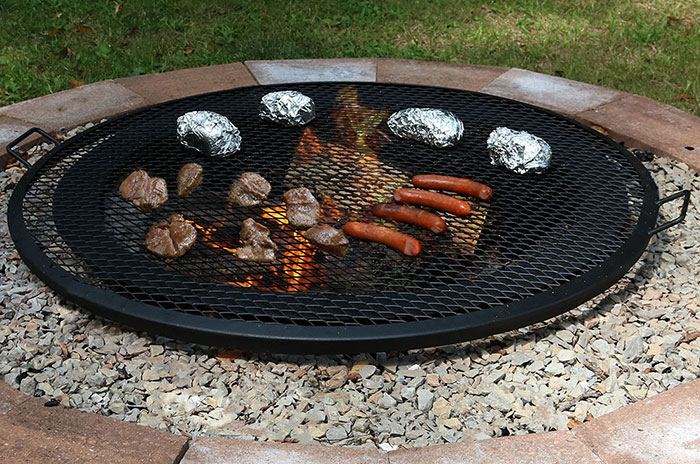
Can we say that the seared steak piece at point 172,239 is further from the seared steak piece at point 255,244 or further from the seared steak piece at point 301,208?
the seared steak piece at point 301,208

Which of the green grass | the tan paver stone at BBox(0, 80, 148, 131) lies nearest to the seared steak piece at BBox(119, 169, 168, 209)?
the tan paver stone at BBox(0, 80, 148, 131)

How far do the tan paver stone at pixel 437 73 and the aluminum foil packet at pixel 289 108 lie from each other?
99cm

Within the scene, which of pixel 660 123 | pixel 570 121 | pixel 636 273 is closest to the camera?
pixel 636 273

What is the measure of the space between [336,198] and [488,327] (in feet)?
2.86

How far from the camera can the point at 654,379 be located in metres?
1.93

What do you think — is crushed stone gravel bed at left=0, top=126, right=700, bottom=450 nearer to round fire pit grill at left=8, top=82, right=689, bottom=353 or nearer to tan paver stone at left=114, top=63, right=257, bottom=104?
round fire pit grill at left=8, top=82, right=689, bottom=353

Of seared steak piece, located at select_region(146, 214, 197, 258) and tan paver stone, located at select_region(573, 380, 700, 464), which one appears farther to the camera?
seared steak piece, located at select_region(146, 214, 197, 258)

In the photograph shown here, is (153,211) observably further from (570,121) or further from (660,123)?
(660,123)

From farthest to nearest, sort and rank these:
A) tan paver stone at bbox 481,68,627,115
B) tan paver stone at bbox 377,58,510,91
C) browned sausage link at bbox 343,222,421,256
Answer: tan paver stone at bbox 377,58,510,91, tan paver stone at bbox 481,68,627,115, browned sausage link at bbox 343,222,421,256

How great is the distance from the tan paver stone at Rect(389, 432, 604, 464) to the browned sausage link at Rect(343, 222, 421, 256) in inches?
24.1

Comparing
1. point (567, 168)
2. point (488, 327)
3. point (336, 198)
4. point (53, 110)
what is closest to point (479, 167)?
point (567, 168)

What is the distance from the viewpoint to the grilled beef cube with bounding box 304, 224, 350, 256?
6.98 feet

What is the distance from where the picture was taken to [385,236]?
83.0 inches

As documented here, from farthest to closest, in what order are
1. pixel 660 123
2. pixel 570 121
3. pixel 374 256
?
pixel 660 123, pixel 570 121, pixel 374 256
